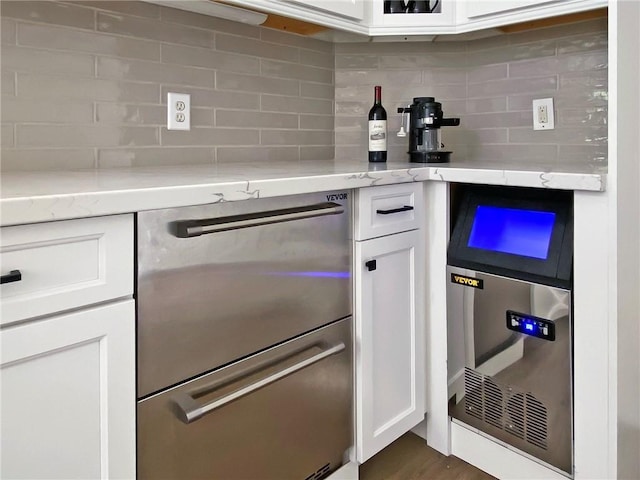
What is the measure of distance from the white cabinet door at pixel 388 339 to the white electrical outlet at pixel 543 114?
2.37 ft

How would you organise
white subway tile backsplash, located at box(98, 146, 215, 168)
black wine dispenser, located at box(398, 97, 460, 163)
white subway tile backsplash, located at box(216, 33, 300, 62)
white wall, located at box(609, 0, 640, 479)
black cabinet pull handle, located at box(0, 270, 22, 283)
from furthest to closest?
1. black wine dispenser, located at box(398, 97, 460, 163)
2. white subway tile backsplash, located at box(216, 33, 300, 62)
3. white subway tile backsplash, located at box(98, 146, 215, 168)
4. white wall, located at box(609, 0, 640, 479)
5. black cabinet pull handle, located at box(0, 270, 22, 283)

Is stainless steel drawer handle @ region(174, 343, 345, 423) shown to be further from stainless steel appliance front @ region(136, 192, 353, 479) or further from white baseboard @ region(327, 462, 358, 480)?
white baseboard @ region(327, 462, 358, 480)

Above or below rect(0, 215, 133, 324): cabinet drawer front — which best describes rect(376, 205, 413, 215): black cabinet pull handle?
above

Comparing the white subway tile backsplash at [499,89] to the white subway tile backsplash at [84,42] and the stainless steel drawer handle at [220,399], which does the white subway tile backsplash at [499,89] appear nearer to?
the white subway tile backsplash at [84,42]

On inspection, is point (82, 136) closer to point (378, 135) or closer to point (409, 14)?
point (378, 135)

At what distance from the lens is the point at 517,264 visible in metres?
1.48

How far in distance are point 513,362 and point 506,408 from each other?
157 mm

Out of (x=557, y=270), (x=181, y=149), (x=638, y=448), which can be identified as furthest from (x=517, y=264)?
(x=181, y=149)

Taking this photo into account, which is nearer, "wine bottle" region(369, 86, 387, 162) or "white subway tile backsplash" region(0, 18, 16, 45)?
"white subway tile backsplash" region(0, 18, 16, 45)

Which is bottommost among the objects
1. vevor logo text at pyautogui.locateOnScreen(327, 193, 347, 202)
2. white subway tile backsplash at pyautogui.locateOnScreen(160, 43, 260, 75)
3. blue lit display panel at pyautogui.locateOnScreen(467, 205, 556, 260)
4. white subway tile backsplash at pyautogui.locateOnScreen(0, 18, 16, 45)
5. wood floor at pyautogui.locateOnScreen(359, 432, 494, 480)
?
wood floor at pyautogui.locateOnScreen(359, 432, 494, 480)

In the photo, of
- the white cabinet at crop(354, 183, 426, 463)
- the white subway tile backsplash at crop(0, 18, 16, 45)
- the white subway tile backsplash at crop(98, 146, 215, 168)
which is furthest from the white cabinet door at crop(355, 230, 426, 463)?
the white subway tile backsplash at crop(0, 18, 16, 45)

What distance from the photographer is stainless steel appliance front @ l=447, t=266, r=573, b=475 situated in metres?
1.43

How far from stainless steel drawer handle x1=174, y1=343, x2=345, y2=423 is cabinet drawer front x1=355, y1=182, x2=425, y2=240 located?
0.37m

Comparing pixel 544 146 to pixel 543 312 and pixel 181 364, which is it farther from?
pixel 181 364
